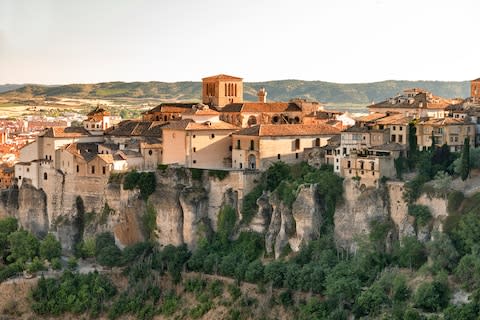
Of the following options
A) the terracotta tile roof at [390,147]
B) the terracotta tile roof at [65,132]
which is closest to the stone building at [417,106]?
the terracotta tile roof at [390,147]

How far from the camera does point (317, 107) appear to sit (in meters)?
59.6

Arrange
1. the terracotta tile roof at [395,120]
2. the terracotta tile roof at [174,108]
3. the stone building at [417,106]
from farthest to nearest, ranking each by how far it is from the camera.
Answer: the terracotta tile roof at [174,108] < the stone building at [417,106] < the terracotta tile roof at [395,120]

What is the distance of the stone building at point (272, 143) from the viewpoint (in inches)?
1922

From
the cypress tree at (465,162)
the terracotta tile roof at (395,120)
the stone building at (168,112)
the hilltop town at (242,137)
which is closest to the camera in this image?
the cypress tree at (465,162)

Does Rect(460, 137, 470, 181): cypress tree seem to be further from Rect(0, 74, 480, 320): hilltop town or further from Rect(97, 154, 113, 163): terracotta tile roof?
Rect(97, 154, 113, 163): terracotta tile roof

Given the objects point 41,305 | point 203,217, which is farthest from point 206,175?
point 41,305

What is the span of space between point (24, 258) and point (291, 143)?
51.7 feet

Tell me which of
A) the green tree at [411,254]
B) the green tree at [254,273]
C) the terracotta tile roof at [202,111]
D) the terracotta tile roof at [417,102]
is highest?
the terracotta tile roof at [417,102]

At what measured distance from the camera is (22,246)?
5066 cm

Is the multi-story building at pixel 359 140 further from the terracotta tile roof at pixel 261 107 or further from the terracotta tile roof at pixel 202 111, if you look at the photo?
the terracotta tile roof at pixel 261 107

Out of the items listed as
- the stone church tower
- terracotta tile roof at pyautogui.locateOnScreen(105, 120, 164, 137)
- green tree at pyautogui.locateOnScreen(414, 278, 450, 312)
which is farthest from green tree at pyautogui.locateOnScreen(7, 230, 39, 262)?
green tree at pyautogui.locateOnScreen(414, 278, 450, 312)

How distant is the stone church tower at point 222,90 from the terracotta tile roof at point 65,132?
8.52 m

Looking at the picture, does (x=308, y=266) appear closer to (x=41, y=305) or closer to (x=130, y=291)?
(x=130, y=291)

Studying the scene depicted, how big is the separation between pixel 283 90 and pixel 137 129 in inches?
3338
